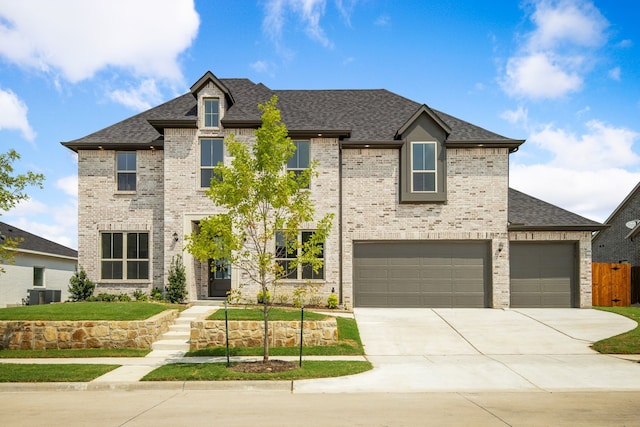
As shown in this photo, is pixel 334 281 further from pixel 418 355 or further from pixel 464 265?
pixel 418 355

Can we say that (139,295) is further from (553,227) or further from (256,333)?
(553,227)

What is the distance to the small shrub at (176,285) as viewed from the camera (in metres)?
19.8

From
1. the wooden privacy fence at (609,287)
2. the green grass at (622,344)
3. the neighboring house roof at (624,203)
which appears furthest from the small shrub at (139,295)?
the neighboring house roof at (624,203)

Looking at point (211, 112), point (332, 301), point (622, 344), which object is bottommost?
point (622, 344)

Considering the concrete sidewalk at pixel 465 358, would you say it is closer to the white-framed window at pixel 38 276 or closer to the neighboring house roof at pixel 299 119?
the neighboring house roof at pixel 299 119

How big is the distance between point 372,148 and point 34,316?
42.8 feet

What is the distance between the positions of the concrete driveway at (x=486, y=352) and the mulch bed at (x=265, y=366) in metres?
1.06

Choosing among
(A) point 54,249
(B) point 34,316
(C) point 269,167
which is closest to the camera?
(C) point 269,167

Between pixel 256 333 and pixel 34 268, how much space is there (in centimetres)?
2003

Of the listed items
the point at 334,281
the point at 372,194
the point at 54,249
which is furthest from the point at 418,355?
the point at 54,249

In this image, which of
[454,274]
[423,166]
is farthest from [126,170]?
[454,274]

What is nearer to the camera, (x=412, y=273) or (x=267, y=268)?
(x=267, y=268)

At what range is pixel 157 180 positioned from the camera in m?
21.2

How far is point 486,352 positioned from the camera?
45.0ft
